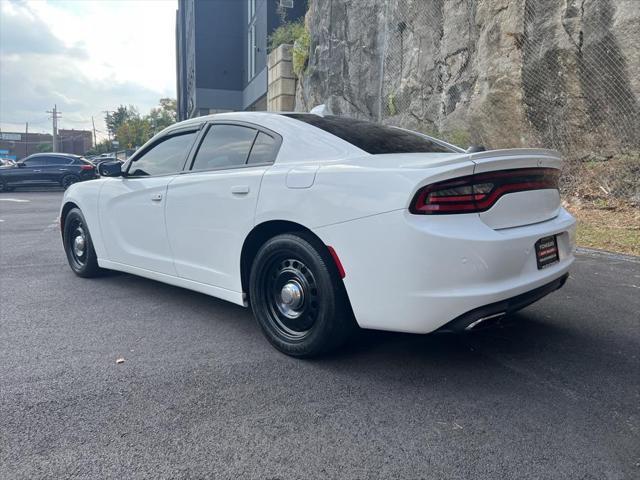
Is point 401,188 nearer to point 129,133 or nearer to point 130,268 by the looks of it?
point 130,268

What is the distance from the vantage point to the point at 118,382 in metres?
2.81

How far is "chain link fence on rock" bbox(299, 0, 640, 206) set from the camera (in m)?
8.03

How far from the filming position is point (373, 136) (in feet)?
11.2

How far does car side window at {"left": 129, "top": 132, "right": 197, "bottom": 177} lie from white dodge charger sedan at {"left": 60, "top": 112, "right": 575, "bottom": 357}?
19 millimetres

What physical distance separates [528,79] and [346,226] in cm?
798

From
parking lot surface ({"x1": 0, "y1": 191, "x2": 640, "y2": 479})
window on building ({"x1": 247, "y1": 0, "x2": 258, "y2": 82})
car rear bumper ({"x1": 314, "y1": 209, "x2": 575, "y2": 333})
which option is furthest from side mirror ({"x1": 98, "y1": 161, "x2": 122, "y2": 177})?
window on building ({"x1": 247, "y1": 0, "x2": 258, "y2": 82})

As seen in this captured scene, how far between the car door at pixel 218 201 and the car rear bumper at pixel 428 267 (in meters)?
0.87

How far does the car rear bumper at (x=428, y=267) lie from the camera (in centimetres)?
250

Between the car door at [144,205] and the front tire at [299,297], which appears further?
the car door at [144,205]

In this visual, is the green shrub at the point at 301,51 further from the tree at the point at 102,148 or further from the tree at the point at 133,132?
the tree at the point at 102,148

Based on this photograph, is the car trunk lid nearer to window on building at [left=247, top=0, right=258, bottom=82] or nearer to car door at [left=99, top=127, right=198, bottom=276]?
car door at [left=99, top=127, right=198, bottom=276]

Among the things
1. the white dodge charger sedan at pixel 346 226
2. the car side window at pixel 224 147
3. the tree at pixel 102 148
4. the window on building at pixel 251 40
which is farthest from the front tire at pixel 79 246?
the tree at pixel 102 148

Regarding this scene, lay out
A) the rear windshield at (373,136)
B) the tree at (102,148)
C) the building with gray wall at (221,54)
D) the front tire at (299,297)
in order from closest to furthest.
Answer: the front tire at (299,297)
the rear windshield at (373,136)
the building with gray wall at (221,54)
the tree at (102,148)

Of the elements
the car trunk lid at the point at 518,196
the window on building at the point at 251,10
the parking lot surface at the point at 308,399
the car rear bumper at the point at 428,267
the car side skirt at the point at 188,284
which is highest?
the window on building at the point at 251,10
